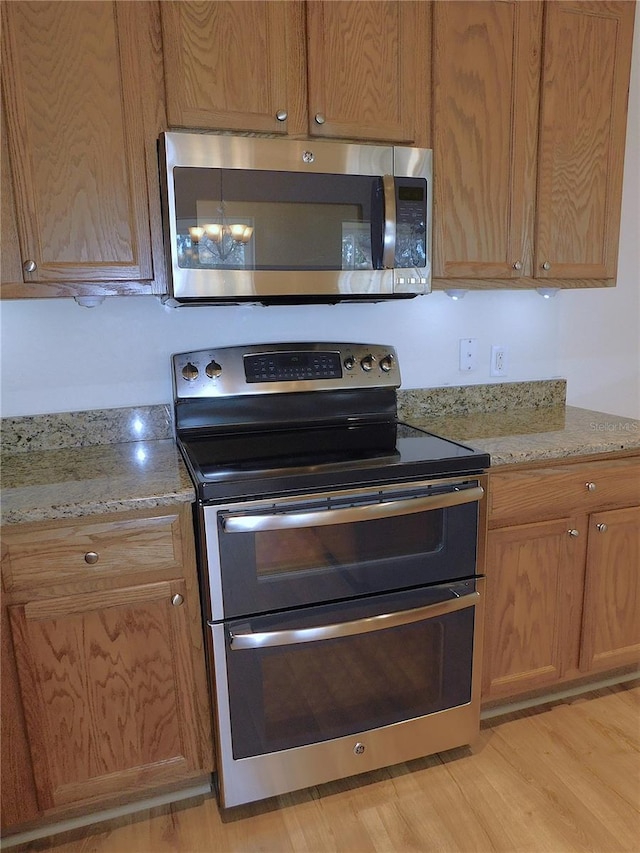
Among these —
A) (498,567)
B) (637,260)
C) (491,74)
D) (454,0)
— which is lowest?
(498,567)

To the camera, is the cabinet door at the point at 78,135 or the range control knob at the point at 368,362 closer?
the cabinet door at the point at 78,135

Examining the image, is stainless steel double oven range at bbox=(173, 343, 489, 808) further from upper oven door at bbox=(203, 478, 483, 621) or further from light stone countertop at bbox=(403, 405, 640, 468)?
light stone countertop at bbox=(403, 405, 640, 468)

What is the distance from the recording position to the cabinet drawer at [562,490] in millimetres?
1615

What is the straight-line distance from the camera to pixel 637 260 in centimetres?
230

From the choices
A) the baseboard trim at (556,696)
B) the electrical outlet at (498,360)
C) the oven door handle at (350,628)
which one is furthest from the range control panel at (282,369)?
the baseboard trim at (556,696)

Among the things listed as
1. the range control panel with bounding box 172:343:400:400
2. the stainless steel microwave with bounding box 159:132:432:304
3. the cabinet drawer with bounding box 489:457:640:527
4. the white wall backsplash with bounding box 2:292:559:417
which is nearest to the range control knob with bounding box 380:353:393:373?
the range control panel with bounding box 172:343:400:400

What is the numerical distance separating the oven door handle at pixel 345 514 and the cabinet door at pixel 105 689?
0.24 m

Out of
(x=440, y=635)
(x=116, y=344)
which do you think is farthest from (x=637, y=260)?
(x=116, y=344)

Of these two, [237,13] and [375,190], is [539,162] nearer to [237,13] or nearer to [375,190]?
[375,190]

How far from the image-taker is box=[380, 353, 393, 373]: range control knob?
74.6 inches

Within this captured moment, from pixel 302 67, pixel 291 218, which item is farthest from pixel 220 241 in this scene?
pixel 302 67

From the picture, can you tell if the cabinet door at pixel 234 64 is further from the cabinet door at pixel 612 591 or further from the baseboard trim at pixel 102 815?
the baseboard trim at pixel 102 815

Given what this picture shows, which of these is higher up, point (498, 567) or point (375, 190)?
point (375, 190)

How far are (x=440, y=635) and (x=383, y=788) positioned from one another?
1.47ft
